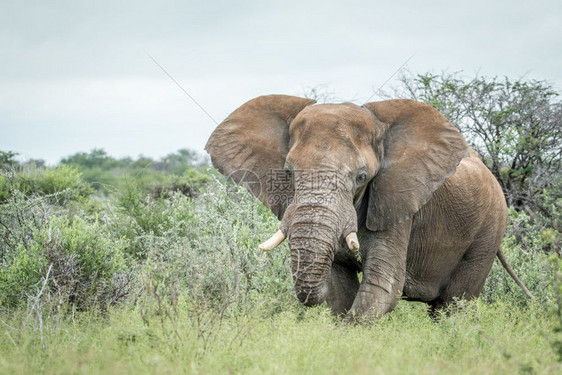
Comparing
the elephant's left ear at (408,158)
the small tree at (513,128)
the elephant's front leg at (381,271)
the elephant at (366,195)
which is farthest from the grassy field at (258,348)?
the small tree at (513,128)

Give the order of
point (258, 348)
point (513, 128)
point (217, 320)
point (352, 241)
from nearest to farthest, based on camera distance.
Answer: point (258, 348) < point (217, 320) < point (352, 241) < point (513, 128)

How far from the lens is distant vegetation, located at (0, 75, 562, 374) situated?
4625 millimetres

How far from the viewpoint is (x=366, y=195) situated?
20.4 ft

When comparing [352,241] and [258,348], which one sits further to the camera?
[352,241]

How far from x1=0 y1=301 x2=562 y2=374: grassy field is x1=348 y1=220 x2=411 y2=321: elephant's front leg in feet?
0.86

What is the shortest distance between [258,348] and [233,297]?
93cm

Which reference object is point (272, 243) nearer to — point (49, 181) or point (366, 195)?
point (366, 195)

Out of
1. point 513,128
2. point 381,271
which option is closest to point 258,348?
point 381,271

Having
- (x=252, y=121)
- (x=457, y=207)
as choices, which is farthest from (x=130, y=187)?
(x=457, y=207)

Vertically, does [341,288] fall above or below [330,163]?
below

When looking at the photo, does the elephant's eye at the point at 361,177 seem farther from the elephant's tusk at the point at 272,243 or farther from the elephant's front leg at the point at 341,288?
the elephant's front leg at the point at 341,288

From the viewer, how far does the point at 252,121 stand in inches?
260

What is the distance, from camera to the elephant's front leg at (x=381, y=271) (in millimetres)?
5996

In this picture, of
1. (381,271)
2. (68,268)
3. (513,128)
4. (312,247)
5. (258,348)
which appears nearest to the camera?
(258,348)
